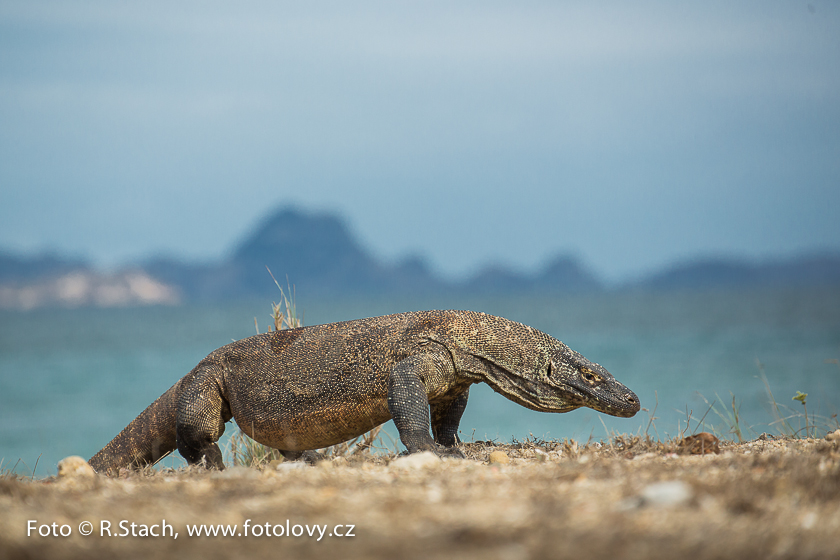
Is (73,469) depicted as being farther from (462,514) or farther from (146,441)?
(462,514)

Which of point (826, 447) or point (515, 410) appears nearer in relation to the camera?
point (826, 447)

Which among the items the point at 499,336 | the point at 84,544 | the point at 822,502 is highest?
the point at 499,336

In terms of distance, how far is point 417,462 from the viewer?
4902 mm

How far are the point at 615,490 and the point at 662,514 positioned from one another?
544 millimetres

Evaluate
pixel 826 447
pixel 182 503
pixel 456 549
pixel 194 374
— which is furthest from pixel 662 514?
pixel 194 374

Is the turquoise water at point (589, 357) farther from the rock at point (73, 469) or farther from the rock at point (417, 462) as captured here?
the rock at point (417, 462)

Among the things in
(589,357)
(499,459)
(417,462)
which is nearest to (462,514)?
(417,462)

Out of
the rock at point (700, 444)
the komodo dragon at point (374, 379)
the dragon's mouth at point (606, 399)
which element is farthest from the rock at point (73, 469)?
the rock at point (700, 444)

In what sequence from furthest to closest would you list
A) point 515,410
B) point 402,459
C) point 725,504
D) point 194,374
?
point 515,410
point 194,374
point 402,459
point 725,504

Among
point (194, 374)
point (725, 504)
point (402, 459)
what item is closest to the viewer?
point (725, 504)

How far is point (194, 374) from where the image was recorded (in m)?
6.72

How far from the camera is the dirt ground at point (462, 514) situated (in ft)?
8.55

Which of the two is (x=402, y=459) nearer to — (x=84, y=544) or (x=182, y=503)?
(x=182, y=503)

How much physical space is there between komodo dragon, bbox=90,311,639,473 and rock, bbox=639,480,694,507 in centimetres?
266
